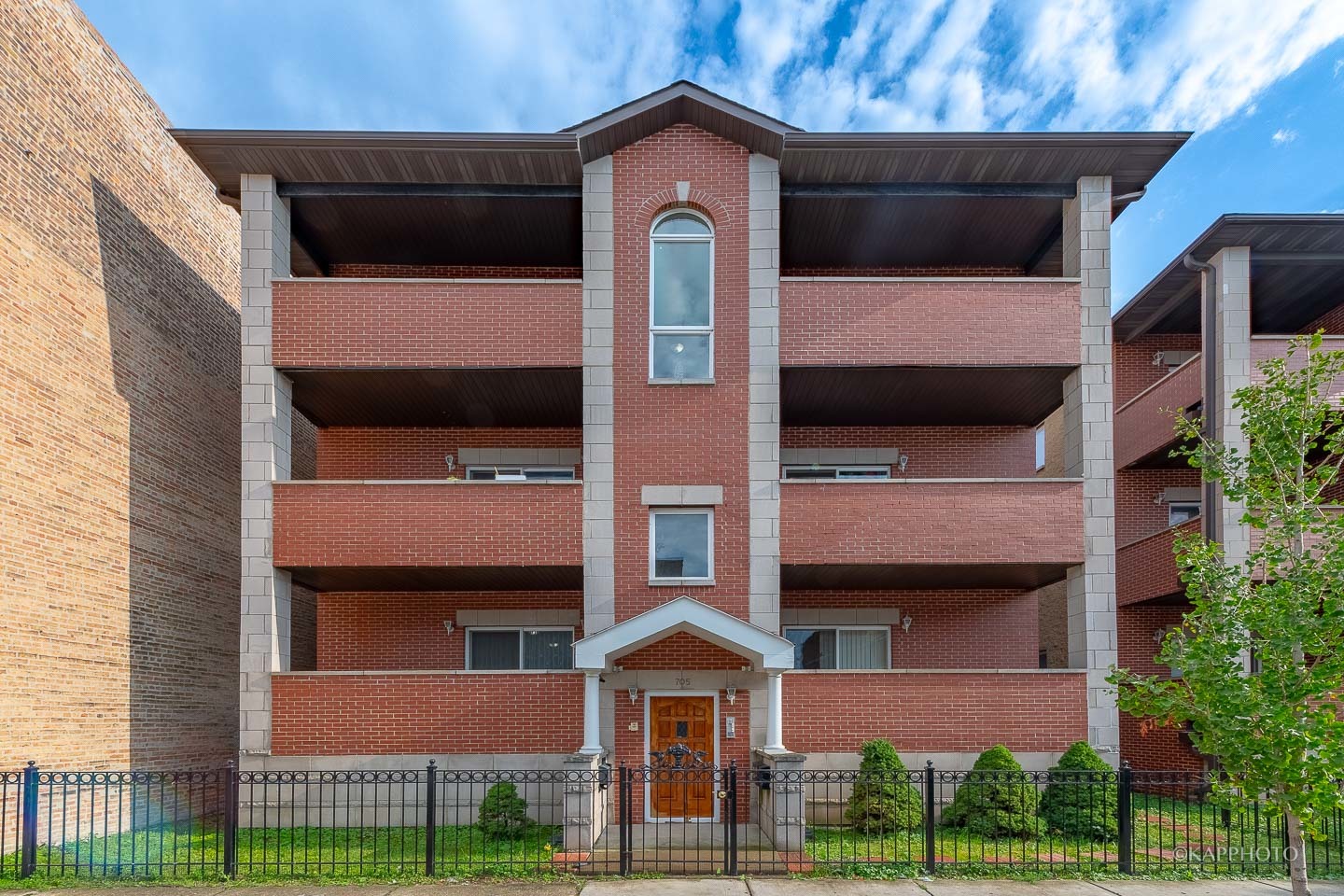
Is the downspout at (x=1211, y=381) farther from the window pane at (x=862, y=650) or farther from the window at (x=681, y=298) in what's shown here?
the window at (x=681, y=298)

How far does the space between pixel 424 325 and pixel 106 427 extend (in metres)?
4.83

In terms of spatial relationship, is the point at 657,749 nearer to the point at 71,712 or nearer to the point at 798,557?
the point at 798,557

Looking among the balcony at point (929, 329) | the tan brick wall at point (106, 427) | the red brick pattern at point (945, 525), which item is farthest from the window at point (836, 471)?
the tan brick wall at point (106, 427)

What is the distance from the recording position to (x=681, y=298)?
1477cm

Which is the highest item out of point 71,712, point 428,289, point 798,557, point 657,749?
point 428,289

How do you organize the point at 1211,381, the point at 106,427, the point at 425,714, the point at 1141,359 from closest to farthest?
the point at 106,427, the point at 425,714, the point at 1211,381, the point at 1141,359

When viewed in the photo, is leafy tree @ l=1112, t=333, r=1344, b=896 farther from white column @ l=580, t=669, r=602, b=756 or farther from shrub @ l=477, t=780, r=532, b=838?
shrub @ l=477, t=780, r=532, b=838

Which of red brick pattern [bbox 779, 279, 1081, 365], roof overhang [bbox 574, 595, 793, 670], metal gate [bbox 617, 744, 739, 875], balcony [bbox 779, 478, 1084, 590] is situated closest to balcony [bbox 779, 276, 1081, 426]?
red brick pattern [bbox 779, 279, 1081, 365]

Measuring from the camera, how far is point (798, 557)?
1408 cm

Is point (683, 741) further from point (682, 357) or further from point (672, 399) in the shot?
point (682, 357)

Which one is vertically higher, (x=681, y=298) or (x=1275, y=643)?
(x=681, y=298)

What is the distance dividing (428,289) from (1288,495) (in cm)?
1181

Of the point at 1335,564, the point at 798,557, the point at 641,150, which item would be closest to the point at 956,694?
the point at 798,557

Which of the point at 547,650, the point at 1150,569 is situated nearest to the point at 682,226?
the point at 547,650
